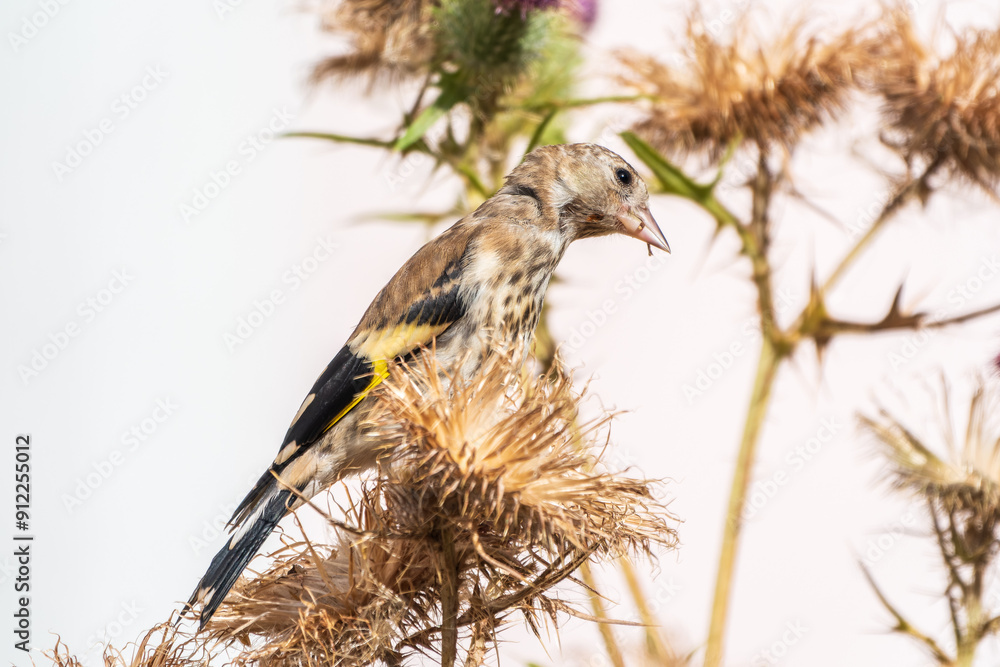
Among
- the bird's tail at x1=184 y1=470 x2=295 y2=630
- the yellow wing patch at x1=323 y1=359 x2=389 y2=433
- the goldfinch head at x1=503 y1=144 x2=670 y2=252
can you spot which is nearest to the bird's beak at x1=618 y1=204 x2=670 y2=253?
the goldfinch head at x1=503 y1=144 x2=670 y2=252

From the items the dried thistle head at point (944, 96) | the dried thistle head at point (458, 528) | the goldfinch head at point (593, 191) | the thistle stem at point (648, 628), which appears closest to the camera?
the dried thistle head at point (458, 528)

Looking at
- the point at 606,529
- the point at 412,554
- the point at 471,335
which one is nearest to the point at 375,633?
the point at 412,554

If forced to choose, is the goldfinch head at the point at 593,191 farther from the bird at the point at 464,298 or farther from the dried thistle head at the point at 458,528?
the dried thistle head at the point at 458,528

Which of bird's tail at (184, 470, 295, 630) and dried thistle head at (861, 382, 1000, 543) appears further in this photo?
dried thistle head at (861, 382, 1000, 543)

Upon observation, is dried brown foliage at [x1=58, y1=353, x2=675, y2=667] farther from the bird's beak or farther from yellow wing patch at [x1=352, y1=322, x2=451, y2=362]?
the bird's beak

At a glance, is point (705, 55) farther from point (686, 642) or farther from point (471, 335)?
point (686, 642)

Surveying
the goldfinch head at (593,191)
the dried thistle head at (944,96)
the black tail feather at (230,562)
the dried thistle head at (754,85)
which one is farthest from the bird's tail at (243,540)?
the dried thistle head at (944,96)

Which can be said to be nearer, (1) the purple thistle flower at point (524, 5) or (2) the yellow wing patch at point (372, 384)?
(2) the yellow wing patch at point (372, 384)
